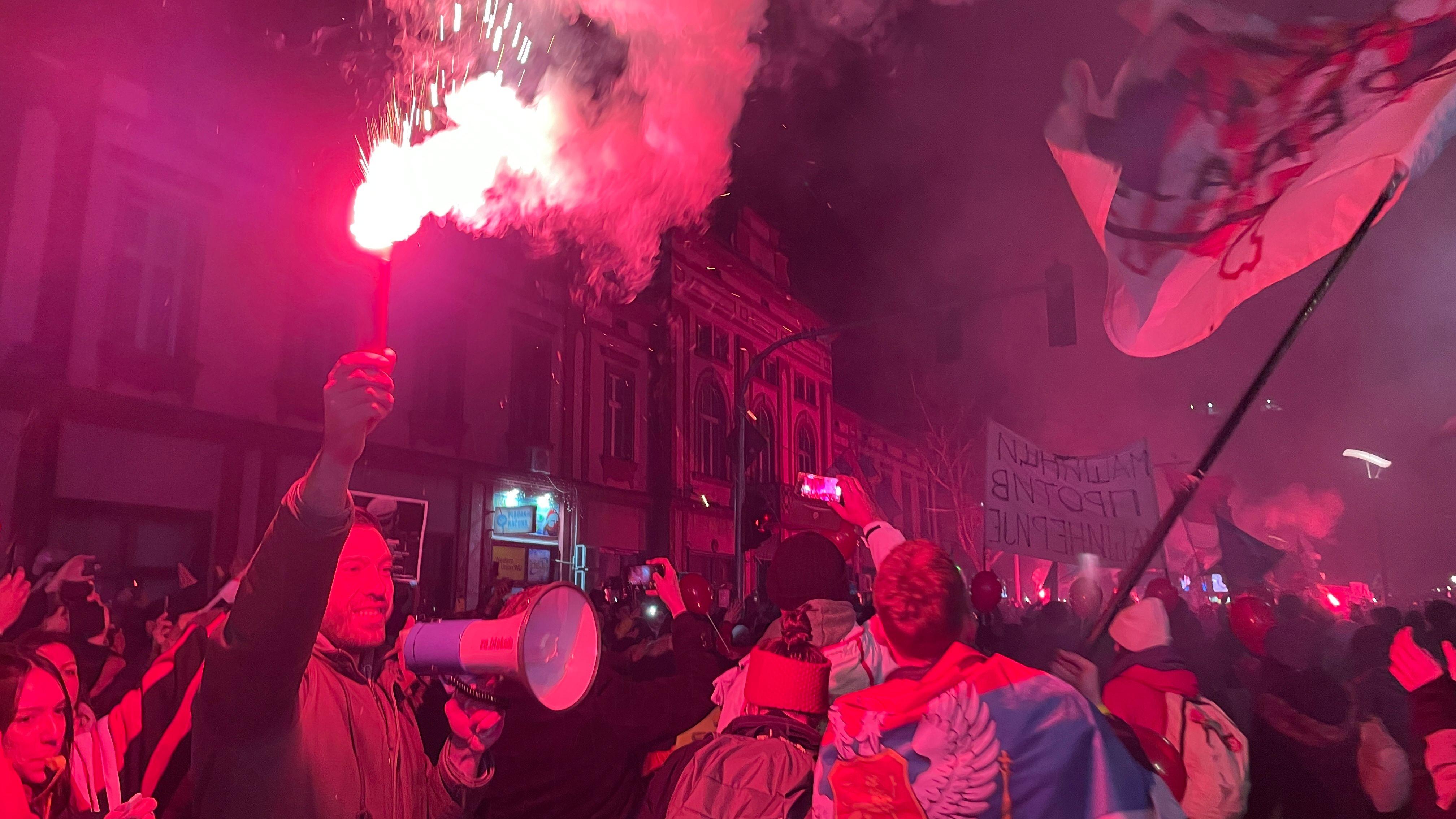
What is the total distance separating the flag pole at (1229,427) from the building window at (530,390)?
14.6 meters

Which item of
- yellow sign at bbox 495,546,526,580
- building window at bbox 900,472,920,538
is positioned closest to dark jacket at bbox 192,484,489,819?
yellow sign at bbox 495,546,526,580

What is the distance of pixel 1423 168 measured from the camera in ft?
10.5

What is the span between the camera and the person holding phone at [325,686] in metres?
1.77

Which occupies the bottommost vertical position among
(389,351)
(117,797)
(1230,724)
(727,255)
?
(117,797)

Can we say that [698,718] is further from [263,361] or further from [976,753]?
[263,361]

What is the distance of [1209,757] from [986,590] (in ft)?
10.7

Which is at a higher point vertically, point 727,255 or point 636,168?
point 727,255

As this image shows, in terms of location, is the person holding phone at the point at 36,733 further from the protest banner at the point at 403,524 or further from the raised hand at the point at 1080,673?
the protest banner at the point at 403,524

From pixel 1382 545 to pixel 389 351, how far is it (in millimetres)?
48233

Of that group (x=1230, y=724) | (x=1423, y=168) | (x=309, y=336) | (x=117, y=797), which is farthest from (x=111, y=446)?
(x=1423, y=168)

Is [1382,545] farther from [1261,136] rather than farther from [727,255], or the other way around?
[1261,136]

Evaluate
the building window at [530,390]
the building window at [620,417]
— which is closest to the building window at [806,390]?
the building window at [620,417]

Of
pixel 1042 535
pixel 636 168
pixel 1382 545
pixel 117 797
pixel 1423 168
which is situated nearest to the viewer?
pixel 117 797

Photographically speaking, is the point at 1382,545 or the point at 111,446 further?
the point at 1382,545
